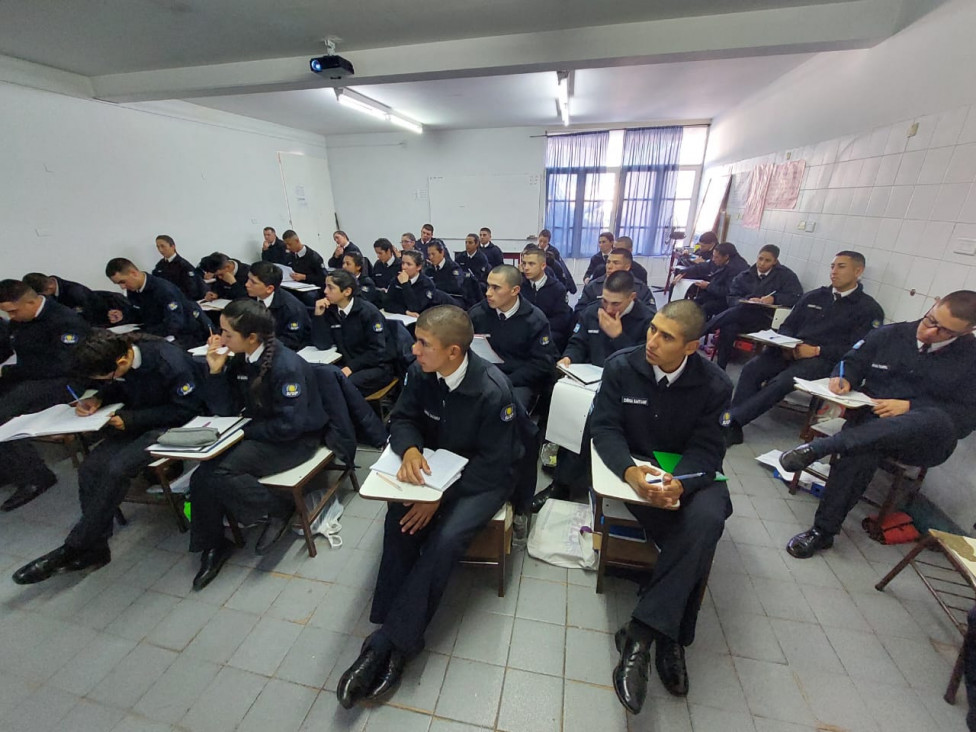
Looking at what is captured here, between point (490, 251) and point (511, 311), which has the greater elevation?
point (490, 251)

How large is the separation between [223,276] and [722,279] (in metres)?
6.20

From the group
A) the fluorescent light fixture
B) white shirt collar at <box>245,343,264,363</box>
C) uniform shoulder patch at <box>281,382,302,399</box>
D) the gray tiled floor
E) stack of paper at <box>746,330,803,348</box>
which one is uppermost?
the fluorescent light fixture

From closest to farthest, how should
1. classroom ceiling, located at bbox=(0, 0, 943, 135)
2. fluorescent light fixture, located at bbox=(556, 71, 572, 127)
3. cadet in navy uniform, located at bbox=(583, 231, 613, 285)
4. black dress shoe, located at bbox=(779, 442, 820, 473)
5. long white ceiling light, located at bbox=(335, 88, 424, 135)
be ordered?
black dress shoe, located at bbox=(779, 442, 820, 473) → classroom ceiling, located at bbox=(0, 0, 943, 135) → fluorescent light fixture, located at bbox=(556, 71, 572, 127) → long white ceiling light, located at bbox=(335, 88, 424, 135) → cadet in navy uniform, located at bbox=(583, 231, 613, 285)

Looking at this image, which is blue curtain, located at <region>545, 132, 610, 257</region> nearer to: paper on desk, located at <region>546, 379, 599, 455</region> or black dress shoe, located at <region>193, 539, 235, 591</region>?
paper on desk, located at <region>546, 379, 599, 455</region>

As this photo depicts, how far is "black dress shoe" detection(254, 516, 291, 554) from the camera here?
2.27 m

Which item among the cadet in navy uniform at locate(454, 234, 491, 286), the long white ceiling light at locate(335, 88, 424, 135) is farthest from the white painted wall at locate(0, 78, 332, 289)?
the cadet in navy uniform at locate(454, 234, 491, 286)

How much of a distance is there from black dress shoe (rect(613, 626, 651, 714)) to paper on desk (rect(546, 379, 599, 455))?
0.97 metres

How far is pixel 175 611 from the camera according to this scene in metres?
1.96

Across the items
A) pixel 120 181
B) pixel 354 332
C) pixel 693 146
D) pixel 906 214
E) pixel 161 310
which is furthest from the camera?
pixel 693 146

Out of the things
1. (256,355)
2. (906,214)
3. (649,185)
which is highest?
(649,185)

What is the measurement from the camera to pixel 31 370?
3.05m

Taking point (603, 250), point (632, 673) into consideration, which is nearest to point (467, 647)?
point (632, 673)

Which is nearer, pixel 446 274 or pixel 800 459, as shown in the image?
pixel 800 459

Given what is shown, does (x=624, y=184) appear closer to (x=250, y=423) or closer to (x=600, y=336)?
(x=600, y=336)
